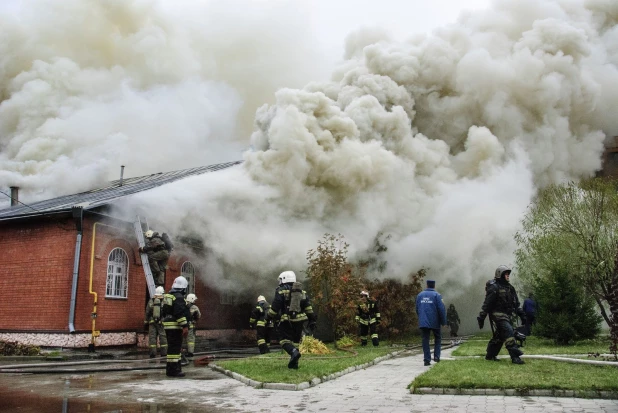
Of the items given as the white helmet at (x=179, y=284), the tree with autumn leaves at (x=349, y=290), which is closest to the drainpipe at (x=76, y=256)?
the tree with autumn leaves at (x=349, y=290)

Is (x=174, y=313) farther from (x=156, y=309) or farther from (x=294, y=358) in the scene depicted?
(x=156, y=309)

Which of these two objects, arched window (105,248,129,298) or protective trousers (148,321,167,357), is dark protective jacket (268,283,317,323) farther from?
arched window (105,248,129,298)

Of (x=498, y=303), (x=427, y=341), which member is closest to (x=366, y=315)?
(x=427, y=341)

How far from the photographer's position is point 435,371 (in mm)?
7922

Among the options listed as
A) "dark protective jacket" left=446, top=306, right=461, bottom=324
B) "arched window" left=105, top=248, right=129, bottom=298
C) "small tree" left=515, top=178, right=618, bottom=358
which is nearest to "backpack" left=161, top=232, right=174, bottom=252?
"arched window" left=105, top=248, right=129, bottom=298

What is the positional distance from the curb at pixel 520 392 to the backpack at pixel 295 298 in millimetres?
2708

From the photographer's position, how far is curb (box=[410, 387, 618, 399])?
5.97 metres

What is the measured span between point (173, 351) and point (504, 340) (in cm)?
568

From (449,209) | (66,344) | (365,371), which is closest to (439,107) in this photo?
(449,209)

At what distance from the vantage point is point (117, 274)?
56.5ft

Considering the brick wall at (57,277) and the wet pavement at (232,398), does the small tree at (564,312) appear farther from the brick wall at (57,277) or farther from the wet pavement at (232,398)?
the brick wall at (57,277)

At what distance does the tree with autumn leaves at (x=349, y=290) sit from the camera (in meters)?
14.6

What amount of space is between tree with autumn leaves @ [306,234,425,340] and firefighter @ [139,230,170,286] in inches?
188

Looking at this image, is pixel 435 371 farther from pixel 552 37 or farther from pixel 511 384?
pixel 552 37
